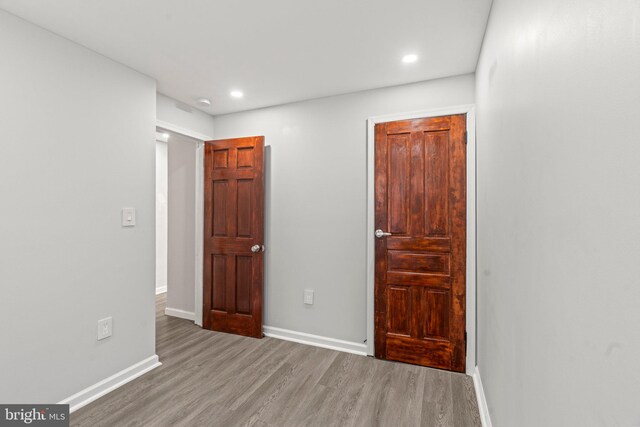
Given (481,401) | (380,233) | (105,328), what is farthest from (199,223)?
(481,401)

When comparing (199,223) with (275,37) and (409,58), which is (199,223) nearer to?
(275,37)

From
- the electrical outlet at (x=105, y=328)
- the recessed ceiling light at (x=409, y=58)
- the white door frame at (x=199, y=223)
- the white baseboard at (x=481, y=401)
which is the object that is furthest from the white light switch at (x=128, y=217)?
the white baseboard at (x=481, y=401)

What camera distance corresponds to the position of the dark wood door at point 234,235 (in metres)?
3.21

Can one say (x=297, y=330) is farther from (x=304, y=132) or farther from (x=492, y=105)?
(x=492, y=105)

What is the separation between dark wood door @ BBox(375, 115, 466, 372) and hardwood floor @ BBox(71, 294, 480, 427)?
0.24 meters

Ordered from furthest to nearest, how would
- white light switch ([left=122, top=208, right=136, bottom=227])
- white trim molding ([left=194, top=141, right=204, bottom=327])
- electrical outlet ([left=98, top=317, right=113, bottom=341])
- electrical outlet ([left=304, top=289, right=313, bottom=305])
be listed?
white trim molding ([left=194, top=141, right=204, bottom=327]) → electrical outlet ([left=304, top=289, right=313, bottom=305]) → white light switch ([left=122, top=208, right=136, bottom=227]) → electrical outlet ([left=98, top=317, right=113, bottom=341])

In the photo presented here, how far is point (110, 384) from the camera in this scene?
7.48 ft

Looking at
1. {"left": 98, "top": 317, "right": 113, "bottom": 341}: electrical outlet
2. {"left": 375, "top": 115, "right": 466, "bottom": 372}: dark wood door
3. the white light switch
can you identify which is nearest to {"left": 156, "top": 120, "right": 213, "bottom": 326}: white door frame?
the white light switch

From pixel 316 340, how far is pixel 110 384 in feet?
5.61

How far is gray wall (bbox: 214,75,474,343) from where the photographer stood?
9.40 feet

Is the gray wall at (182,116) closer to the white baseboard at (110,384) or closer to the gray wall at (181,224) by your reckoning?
the gray wall at (181,224)

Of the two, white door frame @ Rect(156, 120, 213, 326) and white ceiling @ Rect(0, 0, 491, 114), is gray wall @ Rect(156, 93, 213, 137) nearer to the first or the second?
white door frame @ Rect(156, 120, 213, 326)

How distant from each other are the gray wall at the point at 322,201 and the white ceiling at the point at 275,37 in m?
0.20

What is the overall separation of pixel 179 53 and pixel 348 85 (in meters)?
1.40
